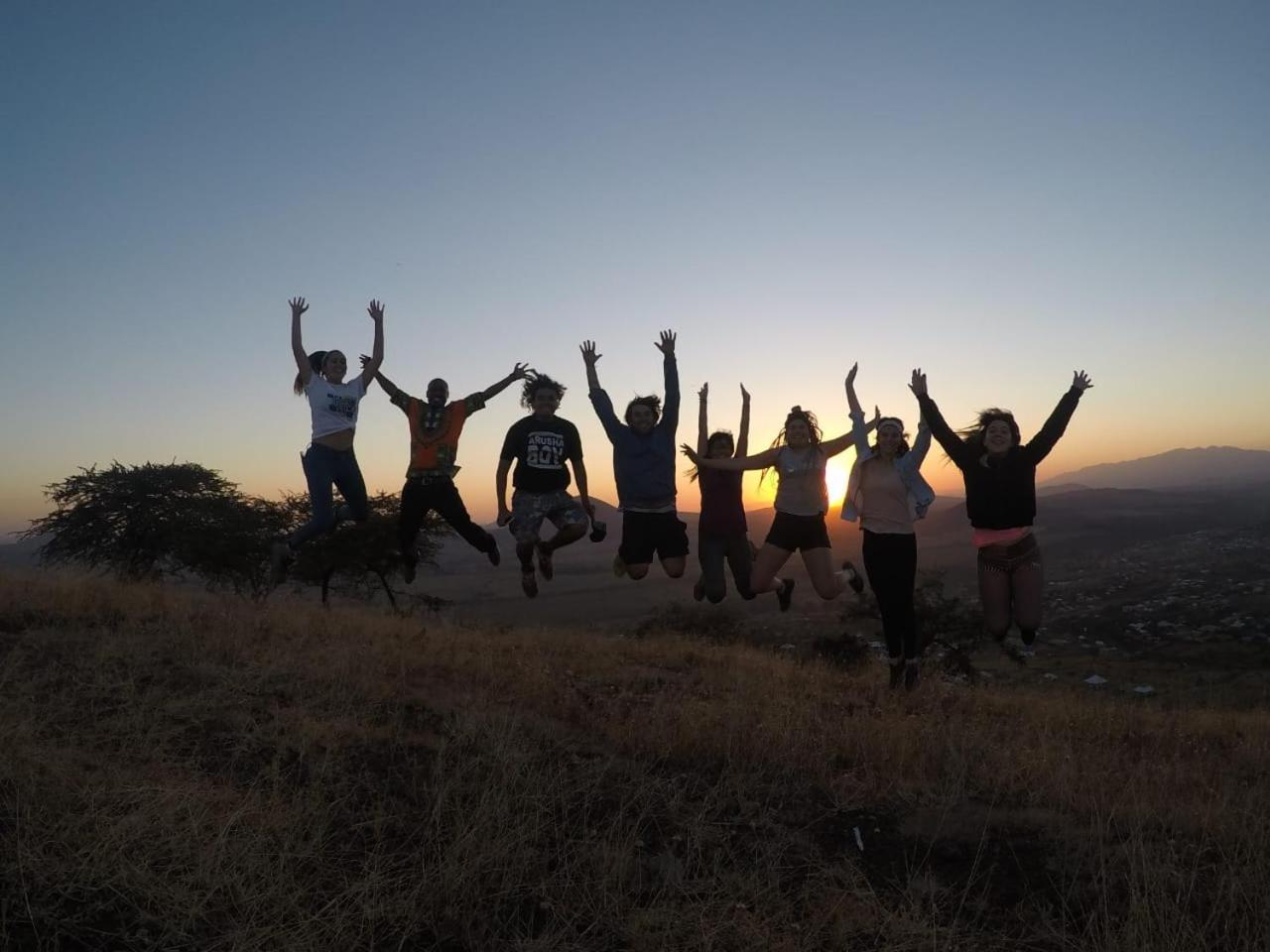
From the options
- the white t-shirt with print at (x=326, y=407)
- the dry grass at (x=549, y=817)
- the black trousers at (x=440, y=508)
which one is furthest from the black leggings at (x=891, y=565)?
the white t-shirt with print at (x=326, y=407)

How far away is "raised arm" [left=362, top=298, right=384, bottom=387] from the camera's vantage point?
853 centimetres

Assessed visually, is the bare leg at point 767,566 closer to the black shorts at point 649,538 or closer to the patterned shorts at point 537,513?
the black shorts at point 649,538

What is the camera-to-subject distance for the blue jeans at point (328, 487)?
27.7 ft

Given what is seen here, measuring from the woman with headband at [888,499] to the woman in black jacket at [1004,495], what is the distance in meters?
0.41

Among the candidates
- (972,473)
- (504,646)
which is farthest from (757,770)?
(504,646)

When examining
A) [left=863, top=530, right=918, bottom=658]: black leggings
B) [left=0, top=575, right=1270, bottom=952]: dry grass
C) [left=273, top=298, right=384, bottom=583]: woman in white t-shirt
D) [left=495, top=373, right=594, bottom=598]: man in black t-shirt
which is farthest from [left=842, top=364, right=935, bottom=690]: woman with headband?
[left=273, top=298, right=384, bottom=583]: woman in white t-shirt

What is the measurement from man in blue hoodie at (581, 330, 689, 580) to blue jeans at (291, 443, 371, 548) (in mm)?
2727

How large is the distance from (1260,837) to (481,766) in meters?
6.26

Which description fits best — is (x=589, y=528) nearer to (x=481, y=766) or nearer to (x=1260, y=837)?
(x=481, y=766)

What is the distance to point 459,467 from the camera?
8.87 m

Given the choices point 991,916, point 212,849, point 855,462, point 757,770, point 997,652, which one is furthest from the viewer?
point 997,652

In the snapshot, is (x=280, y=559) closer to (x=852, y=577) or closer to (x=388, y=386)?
(x=388, y=386)

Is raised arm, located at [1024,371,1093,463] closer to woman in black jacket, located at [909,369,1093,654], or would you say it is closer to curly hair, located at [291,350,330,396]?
woman in black jacket, located at [909,369,1093,654]

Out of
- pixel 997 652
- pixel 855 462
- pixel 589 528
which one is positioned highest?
pixel 855 462
